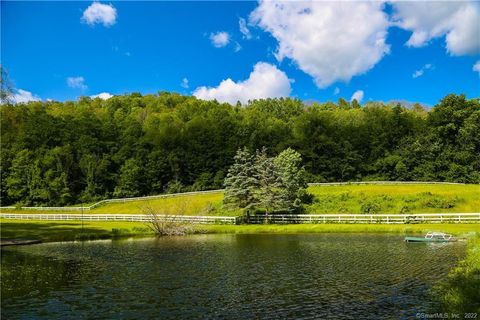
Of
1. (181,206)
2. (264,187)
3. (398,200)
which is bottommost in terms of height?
(398,200)

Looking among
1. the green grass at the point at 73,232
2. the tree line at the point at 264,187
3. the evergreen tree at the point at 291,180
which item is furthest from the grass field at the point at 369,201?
the tree line at the point at 264,187

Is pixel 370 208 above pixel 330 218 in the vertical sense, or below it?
above

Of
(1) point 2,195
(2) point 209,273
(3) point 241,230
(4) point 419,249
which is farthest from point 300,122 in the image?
(2) point 209,273

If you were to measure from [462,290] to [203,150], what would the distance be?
85.9 metres

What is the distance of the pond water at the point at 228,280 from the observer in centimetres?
1812

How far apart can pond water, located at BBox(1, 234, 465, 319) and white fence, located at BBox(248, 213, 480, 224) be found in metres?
14.6

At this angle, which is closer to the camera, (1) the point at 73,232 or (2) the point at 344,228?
(2) the point at 344,228

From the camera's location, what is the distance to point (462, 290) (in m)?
17.8

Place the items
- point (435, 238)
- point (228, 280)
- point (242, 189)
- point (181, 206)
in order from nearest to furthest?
point (228, 280) < point (435, 238) < point (242, 189) < point (181, 206)

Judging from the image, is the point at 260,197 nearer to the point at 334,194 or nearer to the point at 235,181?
the point at 235,181

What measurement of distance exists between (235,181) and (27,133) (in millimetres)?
65438

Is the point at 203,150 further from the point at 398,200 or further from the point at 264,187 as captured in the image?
the point at 398,200

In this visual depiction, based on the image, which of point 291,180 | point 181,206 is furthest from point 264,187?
point 181,206

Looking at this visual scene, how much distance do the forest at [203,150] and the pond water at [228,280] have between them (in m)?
58.5
